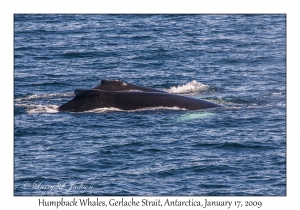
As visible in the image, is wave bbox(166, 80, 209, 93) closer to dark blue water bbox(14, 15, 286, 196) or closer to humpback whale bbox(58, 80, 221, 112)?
dark blue water bbox(14, 15, 286, 196)

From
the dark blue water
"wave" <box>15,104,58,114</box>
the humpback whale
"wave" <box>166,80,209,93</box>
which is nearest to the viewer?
the dark blue water

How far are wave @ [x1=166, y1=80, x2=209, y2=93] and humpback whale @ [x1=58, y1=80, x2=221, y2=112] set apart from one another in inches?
218

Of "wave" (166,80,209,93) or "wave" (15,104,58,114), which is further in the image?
"wave" (166,80,209,93)

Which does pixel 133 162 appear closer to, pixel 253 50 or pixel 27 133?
pixel 27 133

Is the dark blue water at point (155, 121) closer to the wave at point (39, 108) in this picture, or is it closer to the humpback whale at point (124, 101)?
the wave at point (39, 108)

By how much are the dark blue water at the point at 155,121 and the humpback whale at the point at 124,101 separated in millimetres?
469

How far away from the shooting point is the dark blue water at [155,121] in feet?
80.7

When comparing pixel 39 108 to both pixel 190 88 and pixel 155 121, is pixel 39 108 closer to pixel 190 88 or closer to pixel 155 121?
pixel 155 121

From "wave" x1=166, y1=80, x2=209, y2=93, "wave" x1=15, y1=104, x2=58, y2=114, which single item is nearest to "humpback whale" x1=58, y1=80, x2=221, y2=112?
"wave" x1=15, y1=104, x2=58, y2=114

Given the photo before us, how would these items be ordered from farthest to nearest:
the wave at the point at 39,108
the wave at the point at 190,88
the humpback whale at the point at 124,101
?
the wave at the point at 190,88 → the wave at the point at 39,108 → the humpback whale at the point at 124,101

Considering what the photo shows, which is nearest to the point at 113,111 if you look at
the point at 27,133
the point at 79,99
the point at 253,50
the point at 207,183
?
the point at 79,99

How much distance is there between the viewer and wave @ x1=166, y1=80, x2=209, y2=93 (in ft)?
130

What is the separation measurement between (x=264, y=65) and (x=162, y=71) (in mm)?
6215

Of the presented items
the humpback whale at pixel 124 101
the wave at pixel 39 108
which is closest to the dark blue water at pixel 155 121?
the wave at pixel 39 108
